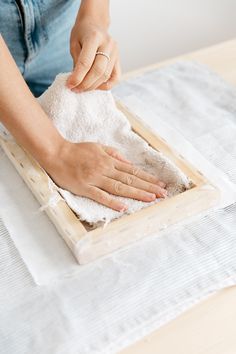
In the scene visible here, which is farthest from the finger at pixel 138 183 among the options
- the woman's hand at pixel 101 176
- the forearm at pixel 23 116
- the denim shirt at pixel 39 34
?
the denim shirt at pixel 39 34

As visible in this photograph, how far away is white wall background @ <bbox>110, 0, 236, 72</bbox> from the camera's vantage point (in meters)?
1.40

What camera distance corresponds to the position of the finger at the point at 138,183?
701 millimetres

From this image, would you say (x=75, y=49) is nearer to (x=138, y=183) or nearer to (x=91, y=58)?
(x=91, y=58)

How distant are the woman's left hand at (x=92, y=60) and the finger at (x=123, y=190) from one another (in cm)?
18

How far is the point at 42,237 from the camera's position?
696 mm

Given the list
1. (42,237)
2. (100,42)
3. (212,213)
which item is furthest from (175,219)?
(100,42)

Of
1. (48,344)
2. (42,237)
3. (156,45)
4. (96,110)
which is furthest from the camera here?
(156,45)

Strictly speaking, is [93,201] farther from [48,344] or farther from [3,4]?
[3,4]

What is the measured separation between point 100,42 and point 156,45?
699 mm

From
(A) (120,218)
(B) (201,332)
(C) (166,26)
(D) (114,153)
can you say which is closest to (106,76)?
(D) (114,153)

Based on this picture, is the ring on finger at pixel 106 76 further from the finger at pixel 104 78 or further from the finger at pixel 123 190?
the finger at pixel 123 190

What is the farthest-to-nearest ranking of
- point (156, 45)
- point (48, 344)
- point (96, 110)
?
point (156, 45), point (96, 110), point (48, 344)

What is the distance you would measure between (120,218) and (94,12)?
0.44m

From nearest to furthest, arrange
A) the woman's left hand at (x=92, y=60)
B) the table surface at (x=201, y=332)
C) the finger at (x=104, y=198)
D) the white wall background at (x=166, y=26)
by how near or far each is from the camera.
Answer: the table surface at (x=201, y=332) < the finger at (x=104, y=198) < the woman's left hand at (x=92, y=60) < the white wall background at (x=166, y=26)
